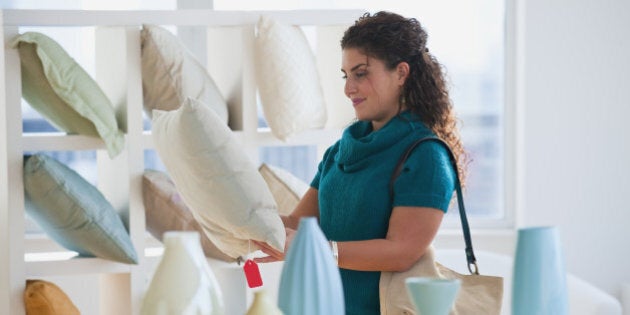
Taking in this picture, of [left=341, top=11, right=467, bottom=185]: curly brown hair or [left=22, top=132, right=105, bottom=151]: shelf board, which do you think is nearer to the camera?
[left=341, top=11, right=467, bottom=185]: curly brown hair

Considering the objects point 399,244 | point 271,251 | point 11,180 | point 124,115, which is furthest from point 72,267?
point 399,244

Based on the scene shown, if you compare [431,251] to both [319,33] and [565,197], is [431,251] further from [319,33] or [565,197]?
[565,197]

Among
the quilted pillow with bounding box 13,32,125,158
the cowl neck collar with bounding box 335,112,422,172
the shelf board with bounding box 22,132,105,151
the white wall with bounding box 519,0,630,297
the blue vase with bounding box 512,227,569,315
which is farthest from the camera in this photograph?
the white wall with bounding box 519,0,630,297

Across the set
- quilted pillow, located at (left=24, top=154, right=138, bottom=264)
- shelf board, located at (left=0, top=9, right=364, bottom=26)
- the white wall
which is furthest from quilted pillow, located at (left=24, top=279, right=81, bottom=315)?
the white wall

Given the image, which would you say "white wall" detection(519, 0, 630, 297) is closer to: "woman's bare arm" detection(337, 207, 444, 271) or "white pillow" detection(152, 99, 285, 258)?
"woman's bare arm" detection(337, 207, 444, 271)

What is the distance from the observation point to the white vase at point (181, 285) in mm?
1225

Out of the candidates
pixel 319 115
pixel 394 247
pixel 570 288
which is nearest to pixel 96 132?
pixel 319 115

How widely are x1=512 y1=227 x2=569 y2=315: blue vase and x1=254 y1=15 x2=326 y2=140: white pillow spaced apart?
1571mm

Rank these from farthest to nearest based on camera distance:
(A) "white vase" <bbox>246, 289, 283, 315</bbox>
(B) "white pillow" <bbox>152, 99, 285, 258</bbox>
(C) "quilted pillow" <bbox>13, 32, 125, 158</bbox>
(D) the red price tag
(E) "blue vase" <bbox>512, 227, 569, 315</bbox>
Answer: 1. (C) "quilted pillow" <bbox>13, 32, 125, 158</bbox>
2. (B) "white pillow" <bbox>152, 99, 285, 258</bbox>
3. (D) the red price tag
4. (E) "blue vase" <bbox>512, 227, 569, 315</bbox>
5. (A) "white vase" <bbox>246, 289, 283, 315</bbox>

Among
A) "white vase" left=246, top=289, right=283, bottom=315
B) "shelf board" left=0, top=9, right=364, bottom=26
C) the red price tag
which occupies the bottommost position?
the red price tag

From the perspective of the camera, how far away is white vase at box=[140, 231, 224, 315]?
122cm

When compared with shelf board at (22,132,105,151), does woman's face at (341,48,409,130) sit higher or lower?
higher

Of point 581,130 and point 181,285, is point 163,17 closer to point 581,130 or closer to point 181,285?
point 181,285

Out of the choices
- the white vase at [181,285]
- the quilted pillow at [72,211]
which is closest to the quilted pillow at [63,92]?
the quilted pillow at [72,211]
